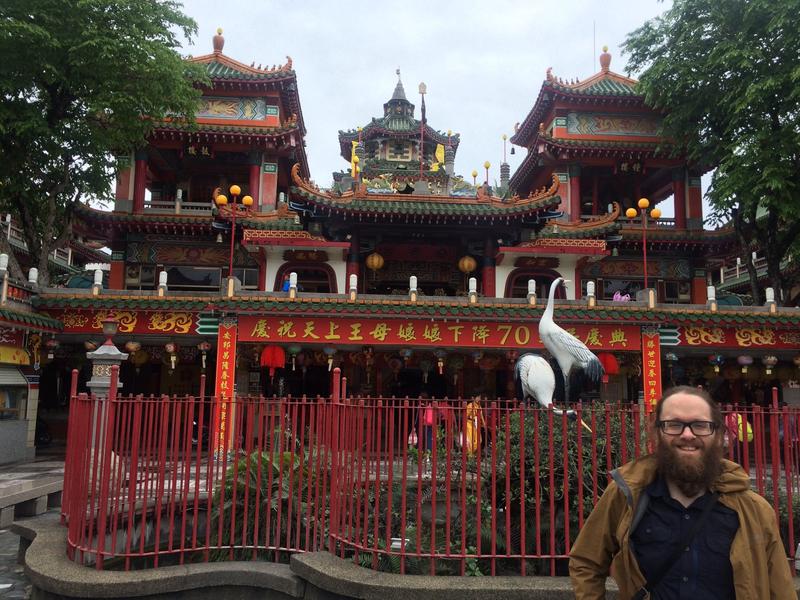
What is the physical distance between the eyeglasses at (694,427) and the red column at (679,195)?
20.7m

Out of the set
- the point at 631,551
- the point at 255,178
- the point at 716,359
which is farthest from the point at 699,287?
the point at 631,551

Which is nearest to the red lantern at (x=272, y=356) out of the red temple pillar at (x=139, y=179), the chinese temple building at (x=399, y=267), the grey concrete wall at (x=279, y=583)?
the chinese temple building at (x=399, y=267)

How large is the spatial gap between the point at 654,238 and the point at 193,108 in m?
15.3

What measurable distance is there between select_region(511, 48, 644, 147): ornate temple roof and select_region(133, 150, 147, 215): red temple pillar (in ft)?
46.6

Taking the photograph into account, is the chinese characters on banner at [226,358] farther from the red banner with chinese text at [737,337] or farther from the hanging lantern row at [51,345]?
the red banner with chinese text at [737,337]

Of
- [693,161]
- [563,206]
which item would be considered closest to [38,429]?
[563,206]

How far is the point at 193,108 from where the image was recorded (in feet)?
58.8

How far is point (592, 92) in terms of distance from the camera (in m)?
21.6

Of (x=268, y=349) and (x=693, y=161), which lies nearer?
(x=268, y=349)

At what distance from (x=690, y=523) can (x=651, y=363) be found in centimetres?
1372

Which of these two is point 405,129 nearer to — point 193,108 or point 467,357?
point 193,108

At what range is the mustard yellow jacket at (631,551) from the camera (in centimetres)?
225

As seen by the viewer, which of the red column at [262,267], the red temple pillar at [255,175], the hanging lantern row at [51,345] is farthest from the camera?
the red temple pillar at [255,175]

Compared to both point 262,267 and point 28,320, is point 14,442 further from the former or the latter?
point 262,267
